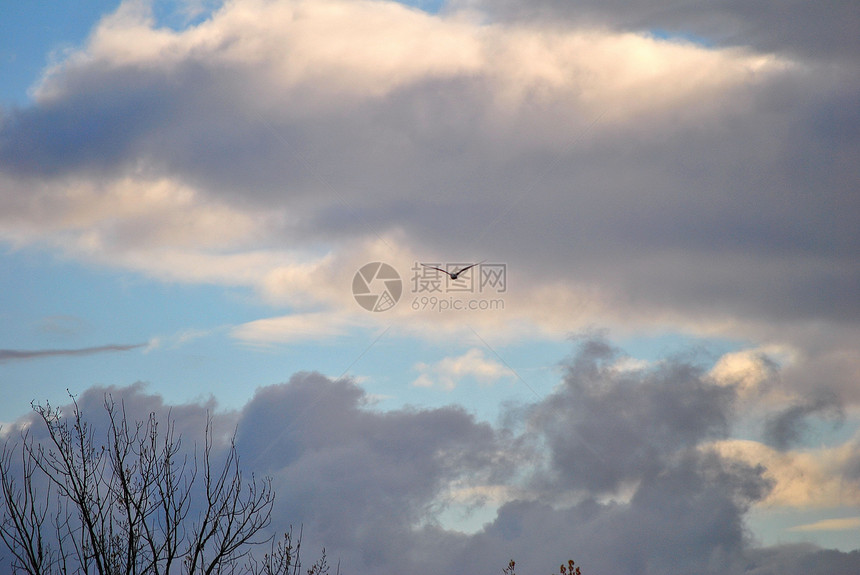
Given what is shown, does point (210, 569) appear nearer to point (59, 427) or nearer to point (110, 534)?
point (110, 534)

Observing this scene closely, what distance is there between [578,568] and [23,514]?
51.1 ft

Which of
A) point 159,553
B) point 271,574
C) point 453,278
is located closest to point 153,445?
point 159,553

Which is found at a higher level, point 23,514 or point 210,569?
point 23,514

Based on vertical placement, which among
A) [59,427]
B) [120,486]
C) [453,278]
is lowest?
[120,486]

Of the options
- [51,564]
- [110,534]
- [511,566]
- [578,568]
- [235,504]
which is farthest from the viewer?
[511,566]

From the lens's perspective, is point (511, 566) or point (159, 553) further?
point (511, 566)

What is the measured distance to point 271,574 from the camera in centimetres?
1817

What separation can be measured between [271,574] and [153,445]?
186 inches

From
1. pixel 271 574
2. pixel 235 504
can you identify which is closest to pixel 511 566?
pixel 271 574

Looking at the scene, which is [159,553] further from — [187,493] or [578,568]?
[578,568]

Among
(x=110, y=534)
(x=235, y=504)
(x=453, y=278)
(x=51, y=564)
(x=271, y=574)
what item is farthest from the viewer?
(x=453, y=278)

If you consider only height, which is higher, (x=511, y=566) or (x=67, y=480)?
(x=67, y=480)

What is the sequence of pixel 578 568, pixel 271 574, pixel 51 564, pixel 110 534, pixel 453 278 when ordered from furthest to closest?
pixel 453 278, pixel 578 568, pixel 271 574, pixel 110 534, pixel 51 564

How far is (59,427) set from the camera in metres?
15.2
